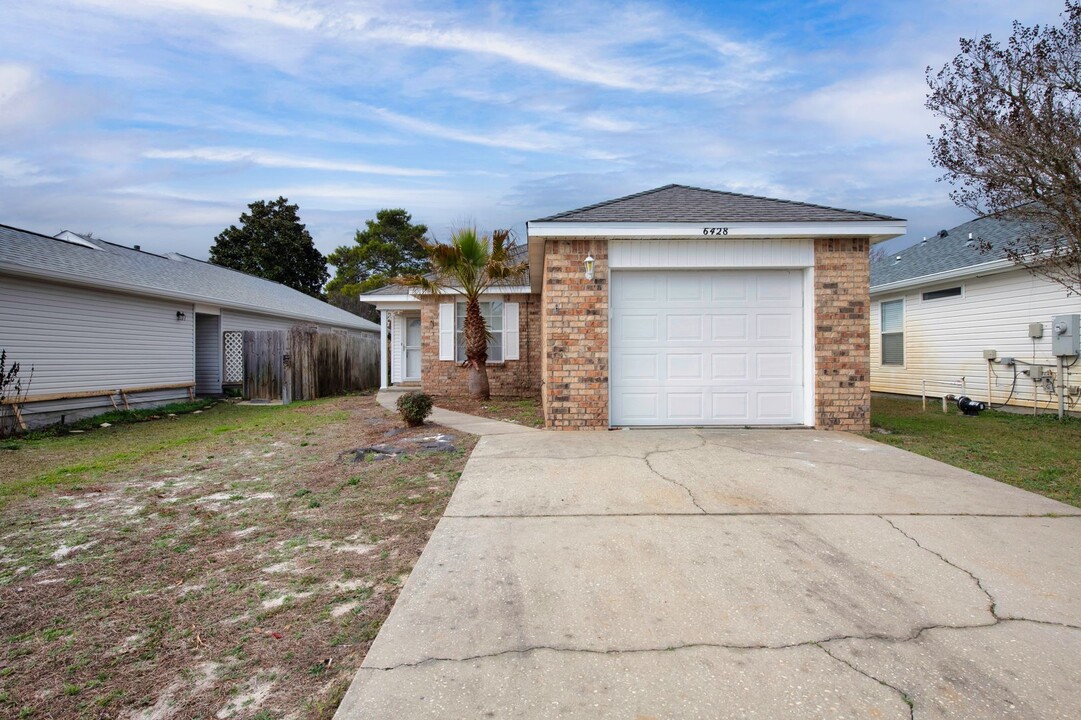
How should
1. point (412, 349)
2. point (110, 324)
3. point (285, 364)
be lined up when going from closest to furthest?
point (110, 324) < point (285, 364) < point (412, 349)

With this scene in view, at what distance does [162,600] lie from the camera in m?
2.88

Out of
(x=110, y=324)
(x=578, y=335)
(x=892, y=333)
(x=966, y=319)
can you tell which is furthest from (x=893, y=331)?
(x=110, y=324)

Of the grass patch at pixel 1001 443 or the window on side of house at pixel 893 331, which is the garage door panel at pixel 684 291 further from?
the window on side of house at pixel 893 331

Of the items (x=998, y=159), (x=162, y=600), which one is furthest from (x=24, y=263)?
(x=998, y=159)

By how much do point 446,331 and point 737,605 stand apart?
460 inches

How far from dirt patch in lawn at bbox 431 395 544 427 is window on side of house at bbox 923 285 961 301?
9498 mm

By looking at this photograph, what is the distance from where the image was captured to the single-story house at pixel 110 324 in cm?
1004

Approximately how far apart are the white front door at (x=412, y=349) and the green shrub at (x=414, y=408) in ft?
27.2

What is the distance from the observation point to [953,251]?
489 inches

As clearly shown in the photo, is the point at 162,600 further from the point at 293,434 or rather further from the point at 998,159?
the point at 998,159

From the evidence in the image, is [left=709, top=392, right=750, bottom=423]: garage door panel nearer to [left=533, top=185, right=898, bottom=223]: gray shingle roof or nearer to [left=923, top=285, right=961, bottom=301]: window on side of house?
[left=533, top=185, right=898, bottom=223]: gray shingle roof

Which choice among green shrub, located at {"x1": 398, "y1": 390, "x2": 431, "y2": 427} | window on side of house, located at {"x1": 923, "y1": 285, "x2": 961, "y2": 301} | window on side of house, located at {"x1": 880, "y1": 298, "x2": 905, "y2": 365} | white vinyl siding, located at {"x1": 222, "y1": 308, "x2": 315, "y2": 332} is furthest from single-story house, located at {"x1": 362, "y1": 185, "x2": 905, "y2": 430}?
white vinyl siding, located at {"x1": 222, "y1": 308, "x2": 315, "y2": 332}

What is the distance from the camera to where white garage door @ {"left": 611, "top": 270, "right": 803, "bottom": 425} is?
7.68 meters

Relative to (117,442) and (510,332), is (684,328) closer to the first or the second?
(510,332)
